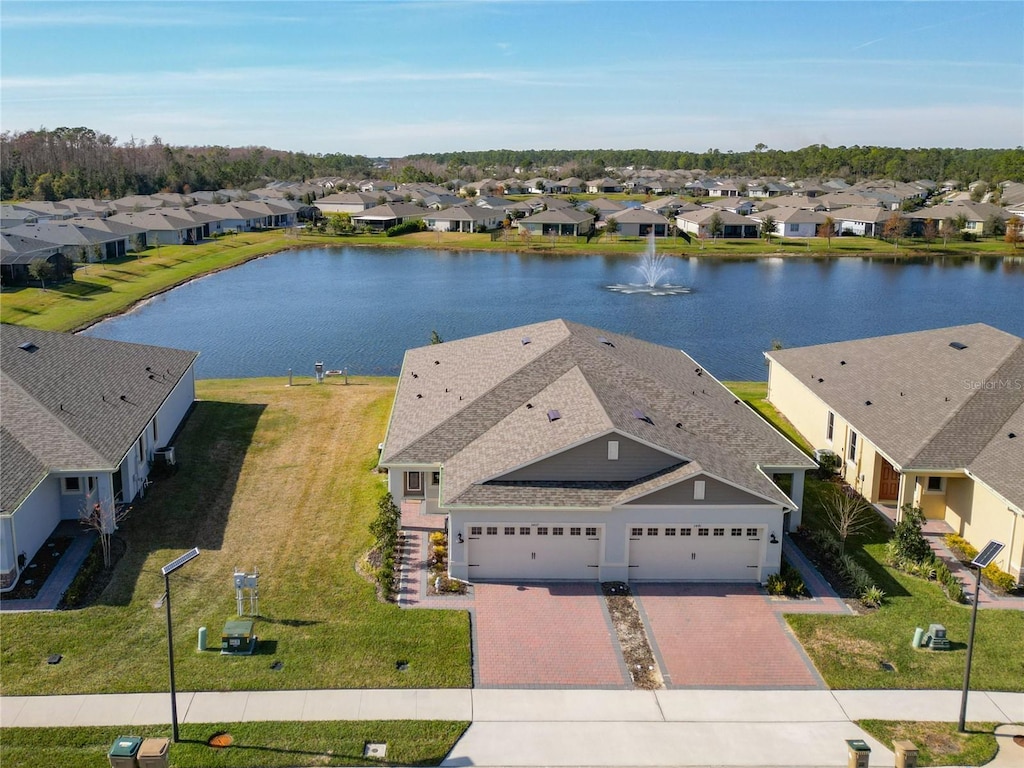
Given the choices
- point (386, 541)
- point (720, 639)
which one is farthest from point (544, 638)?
point (386, 541)

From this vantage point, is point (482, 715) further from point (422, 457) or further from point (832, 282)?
point (832, 282)

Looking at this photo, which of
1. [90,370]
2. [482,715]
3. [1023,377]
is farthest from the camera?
[90,370]

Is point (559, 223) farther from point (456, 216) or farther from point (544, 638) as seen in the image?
point (544, 638)

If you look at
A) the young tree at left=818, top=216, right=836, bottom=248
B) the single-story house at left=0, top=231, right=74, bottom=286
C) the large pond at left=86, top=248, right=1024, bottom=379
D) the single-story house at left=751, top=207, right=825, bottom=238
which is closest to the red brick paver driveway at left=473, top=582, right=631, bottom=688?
the large pond at left=86, top=248, right=1024, bottom=379

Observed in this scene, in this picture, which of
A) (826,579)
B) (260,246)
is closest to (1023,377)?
(826,579)

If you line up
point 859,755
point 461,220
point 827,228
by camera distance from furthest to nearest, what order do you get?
point 461,220 → point 827,228 → point 859,755

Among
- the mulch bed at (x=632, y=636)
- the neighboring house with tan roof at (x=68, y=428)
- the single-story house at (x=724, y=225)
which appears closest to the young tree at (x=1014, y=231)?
the single-story house at (x=724, y=225)

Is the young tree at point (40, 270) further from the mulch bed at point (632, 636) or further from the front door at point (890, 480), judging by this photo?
the front door at point (890, 480)
